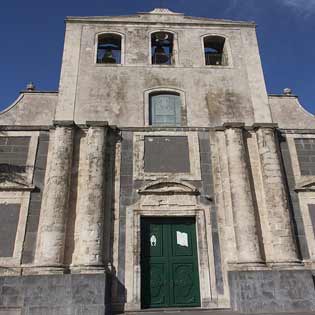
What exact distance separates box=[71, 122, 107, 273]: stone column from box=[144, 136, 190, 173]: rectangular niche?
1539 millimetres

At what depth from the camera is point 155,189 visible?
10.7m

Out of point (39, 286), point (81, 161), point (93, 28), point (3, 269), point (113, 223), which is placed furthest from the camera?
point (93, 28)

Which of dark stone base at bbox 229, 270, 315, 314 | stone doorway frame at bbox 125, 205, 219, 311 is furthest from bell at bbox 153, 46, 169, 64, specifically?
dark stone base at bbox 229, 270, 315, 314

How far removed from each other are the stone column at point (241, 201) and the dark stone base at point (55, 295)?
13.4ft

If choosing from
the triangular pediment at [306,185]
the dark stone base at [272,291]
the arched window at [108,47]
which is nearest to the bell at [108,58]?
the arched window at [108,47]

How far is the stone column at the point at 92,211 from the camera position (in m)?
9.40

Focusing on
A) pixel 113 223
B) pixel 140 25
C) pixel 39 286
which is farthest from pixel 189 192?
pixel 140 25

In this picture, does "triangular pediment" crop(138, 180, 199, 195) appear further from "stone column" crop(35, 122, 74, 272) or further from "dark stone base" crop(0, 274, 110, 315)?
"dark stone base" crop(0, 274, 110, 315)

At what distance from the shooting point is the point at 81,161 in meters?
11.0

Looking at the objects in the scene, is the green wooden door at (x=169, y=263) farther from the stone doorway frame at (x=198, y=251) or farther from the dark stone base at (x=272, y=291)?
the dark stone base at (x=272, y=291)

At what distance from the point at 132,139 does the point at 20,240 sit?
4.74 metres

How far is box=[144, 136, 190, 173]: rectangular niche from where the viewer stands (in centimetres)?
1113

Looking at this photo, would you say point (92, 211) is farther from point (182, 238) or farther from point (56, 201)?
point (182, 238)

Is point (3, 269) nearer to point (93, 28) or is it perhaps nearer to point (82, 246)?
point (82, 246)
